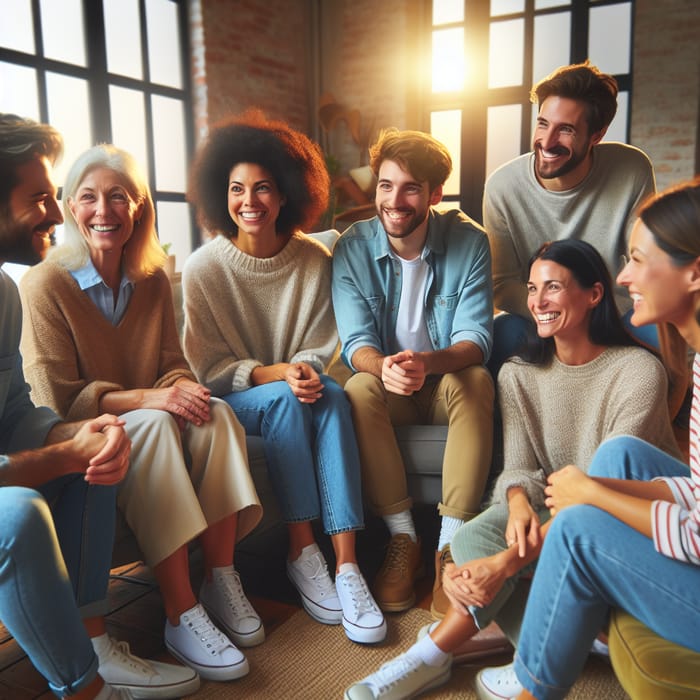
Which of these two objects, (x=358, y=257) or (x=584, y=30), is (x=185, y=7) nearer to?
(x=584, y=30)

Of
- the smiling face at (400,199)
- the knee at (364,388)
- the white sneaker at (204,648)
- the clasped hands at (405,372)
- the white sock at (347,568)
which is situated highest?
the smiling face at (400,199)

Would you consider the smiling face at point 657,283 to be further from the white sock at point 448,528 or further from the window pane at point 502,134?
the window pane at point 502,134

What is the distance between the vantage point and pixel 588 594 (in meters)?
1.16

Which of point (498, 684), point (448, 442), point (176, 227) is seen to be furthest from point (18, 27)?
point (498, 684)

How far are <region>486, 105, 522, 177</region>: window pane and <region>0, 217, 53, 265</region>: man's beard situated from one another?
5105 millimetres

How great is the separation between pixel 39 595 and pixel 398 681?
2.39 feet

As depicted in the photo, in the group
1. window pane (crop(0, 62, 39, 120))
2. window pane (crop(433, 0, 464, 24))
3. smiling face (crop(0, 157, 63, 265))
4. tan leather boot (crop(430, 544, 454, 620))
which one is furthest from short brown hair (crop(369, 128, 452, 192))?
window pane (crop(433, 0, 464, 24))

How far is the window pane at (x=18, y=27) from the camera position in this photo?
422 cm

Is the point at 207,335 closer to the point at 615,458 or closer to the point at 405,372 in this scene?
the point at 405,372

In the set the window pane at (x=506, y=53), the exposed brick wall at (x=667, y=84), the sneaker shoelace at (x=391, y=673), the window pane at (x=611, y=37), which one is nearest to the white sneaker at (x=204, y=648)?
the sneaker shoelace at (x=391, y=673)

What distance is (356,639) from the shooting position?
66.9 inches

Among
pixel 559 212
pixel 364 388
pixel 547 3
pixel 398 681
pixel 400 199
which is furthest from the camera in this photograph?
pixel 547 3

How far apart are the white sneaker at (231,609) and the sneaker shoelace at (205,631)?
89 mm

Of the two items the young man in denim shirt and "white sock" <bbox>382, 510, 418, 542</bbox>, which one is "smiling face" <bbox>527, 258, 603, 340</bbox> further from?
"white sock" <bbox>382, 510, 418, 542</bbox>
